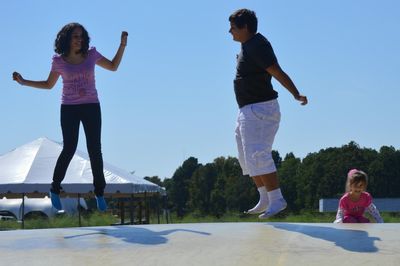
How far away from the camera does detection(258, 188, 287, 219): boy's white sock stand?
16.7 feet

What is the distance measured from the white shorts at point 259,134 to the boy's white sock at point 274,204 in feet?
0.54

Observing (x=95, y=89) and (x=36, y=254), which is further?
(x=95, y=89)

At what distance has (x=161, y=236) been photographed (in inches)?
152

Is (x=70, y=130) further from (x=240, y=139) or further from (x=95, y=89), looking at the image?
(x=240, y=139)

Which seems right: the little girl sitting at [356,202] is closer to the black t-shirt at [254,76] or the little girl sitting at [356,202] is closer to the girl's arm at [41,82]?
the black t-shirt at [254,76]

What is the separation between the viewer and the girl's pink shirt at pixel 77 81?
19.0 ft

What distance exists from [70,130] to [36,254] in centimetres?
267

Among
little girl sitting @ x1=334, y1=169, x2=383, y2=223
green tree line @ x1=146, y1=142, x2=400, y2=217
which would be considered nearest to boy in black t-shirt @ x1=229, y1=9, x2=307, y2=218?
little girl sitting @ x1=334, y1=169, x2=383, y2=223

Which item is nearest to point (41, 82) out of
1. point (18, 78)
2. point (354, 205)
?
point (18, 78)

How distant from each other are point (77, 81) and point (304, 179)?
58997mm

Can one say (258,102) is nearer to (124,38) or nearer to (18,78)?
(124,38)

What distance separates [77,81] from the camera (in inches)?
228

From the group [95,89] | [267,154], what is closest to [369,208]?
[267,154]

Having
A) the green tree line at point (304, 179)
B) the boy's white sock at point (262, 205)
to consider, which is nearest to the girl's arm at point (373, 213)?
the boy's white sock at point (262, 205)
